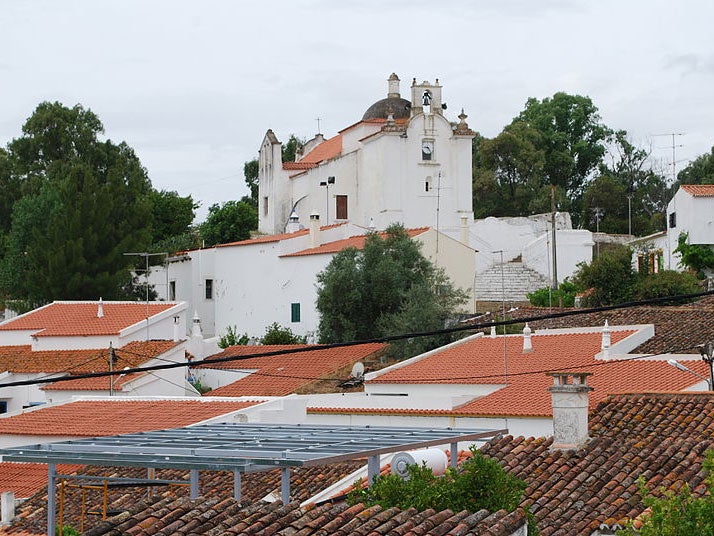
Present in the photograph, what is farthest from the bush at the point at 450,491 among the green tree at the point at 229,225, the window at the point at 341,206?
the green tree at the point at 229,225

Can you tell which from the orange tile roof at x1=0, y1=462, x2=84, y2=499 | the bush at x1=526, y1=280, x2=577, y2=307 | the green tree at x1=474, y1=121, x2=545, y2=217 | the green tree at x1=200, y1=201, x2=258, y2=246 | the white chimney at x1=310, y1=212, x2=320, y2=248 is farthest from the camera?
the green tree at x1=474, y1=121, x2=545, y2=217

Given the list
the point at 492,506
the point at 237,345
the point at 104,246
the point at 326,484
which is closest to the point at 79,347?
the point at 237,345

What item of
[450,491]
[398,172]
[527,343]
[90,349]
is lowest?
[450,491]

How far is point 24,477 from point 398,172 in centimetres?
3583

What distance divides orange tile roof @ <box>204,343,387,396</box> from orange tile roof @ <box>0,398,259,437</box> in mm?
8488

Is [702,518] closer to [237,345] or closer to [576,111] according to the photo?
[237,345]

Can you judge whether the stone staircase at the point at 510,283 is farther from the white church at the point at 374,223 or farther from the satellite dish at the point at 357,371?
the satellite dish at the point at 357,371

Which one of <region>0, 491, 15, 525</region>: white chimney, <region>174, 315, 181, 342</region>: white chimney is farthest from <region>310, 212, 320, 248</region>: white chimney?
<region>0, 491, 15, 525</region>: white chimney

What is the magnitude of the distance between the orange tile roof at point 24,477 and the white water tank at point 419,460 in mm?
11439

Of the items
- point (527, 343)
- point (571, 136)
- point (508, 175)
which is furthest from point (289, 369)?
point (571, 136)

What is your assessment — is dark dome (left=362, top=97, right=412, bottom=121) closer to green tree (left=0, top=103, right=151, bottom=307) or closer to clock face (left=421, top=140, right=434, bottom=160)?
clock face (left=421, top=140, right=434, bottom=160)

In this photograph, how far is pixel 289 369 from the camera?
4334 cm

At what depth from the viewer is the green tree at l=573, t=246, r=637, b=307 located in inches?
1927

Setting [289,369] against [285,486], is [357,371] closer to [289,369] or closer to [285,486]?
[289,369]
